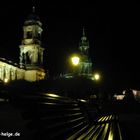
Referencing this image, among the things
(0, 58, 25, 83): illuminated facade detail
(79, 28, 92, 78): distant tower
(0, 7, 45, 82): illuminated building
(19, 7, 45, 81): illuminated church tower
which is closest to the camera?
(19, 7, 45, 81): illuminated church tower

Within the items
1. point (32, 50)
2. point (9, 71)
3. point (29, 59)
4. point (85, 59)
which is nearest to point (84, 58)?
point (85, 59)

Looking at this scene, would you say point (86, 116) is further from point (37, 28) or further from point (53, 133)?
point (37, 28)

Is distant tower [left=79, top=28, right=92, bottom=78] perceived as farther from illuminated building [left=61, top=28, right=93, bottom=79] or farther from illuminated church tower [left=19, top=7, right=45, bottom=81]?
illuminated church tower [left=19, top=7, right=45, bottom=81]

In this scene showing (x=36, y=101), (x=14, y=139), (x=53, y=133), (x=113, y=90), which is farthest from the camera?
(x=113, y=90)

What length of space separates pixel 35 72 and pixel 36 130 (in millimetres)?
75561

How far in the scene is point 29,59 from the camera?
80438 millimetres

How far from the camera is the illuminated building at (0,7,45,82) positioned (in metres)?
78.2

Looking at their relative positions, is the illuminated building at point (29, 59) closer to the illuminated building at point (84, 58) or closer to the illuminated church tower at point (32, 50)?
the illuminated church tower at point (32, 50)

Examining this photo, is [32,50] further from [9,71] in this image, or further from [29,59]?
[9,71]

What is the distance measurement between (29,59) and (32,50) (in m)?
3.00

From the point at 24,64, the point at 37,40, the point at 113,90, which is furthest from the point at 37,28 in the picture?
the point at 113,90

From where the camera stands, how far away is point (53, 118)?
4379 mm

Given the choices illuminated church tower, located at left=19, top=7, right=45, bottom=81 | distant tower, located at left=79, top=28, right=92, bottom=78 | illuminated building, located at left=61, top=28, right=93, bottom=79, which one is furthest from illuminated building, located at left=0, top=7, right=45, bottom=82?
distant tower, located at left=79, top=28, right=92, bottom=78

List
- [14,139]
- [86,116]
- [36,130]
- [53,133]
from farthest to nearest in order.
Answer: [86,116] → [14,139] → [53,133] → [36,130]
